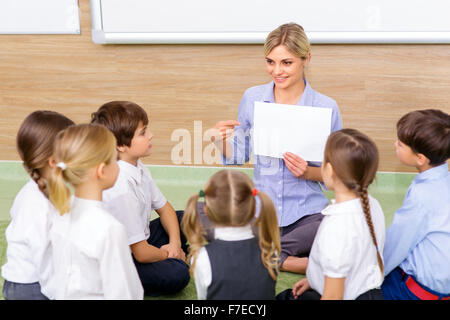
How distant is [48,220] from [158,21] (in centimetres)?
142

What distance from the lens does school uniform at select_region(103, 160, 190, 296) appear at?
141 cm

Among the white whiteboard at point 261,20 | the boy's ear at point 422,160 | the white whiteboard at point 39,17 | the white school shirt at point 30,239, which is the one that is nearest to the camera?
the white school shirt at point 30,239

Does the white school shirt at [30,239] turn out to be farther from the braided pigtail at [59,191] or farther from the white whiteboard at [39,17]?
the white whiteboard at [39,17]

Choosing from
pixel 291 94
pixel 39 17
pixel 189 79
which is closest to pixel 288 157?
pixel 291 94

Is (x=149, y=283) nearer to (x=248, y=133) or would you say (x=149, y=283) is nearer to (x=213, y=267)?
(x=213, y=267)

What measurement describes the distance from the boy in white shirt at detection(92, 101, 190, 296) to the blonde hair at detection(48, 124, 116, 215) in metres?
0.28

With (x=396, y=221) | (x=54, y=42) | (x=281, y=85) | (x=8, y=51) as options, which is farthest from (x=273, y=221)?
(x=8, y=51)

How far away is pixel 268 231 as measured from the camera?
1.14m

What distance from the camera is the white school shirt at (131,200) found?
1408 mm

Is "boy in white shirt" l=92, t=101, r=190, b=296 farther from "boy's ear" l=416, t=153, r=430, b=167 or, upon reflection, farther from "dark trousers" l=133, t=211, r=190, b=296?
"boy's ear" l=416, t=153, r=430, b=167

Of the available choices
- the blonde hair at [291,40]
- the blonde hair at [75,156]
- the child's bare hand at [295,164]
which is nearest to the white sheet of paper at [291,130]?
the child's bare hand at [295,164]

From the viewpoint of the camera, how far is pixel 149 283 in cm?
151

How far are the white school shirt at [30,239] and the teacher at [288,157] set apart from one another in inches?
25.7

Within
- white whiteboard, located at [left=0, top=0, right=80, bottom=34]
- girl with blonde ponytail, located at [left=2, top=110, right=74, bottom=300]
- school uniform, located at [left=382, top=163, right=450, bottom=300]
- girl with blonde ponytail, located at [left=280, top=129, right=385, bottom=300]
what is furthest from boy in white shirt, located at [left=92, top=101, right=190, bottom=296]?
white whiteboard, located at [left=0, top=0, right=80, bottom=34]
